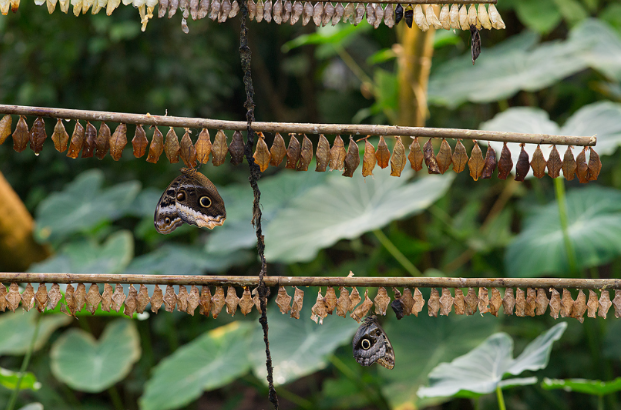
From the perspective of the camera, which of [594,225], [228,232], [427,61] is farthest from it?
[228,232]

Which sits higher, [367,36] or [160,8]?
[367,36]

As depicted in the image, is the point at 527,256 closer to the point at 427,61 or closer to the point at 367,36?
the point at 427,61

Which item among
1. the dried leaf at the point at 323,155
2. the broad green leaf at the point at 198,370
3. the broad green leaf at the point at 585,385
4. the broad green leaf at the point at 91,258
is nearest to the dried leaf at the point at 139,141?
the dried leaf at the point at 323,155

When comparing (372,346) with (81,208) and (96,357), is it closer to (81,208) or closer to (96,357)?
(96,357)

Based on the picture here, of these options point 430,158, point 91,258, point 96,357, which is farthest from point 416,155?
point 91,258

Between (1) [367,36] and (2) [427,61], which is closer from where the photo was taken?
(2) [427,61]

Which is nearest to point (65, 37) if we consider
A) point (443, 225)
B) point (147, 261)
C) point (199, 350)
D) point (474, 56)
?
point (147, 261)

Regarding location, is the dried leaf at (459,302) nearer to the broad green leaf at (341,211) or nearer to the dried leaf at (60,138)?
the dried leaf at (60,138)
